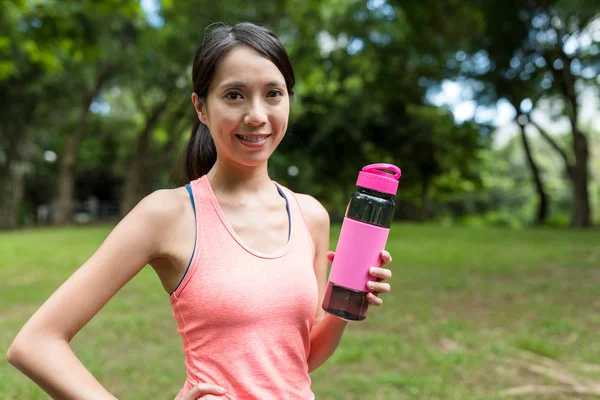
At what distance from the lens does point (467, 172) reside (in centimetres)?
2672

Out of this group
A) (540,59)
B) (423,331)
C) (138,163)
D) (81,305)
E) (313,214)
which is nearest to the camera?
(81,305)

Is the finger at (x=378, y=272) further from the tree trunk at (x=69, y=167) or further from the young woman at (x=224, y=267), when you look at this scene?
the tree trunk at (x=69, y=167)

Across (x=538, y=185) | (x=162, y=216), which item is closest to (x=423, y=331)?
(x=162, y=216)

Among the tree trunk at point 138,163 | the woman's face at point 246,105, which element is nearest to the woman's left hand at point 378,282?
the woman's face at point 246,105

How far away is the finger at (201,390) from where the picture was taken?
1.40 meters

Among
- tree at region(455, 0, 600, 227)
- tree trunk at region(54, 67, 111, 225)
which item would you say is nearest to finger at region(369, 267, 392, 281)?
tree at region(455, 0, 600, 227)

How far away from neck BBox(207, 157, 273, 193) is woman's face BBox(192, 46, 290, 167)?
0.06m

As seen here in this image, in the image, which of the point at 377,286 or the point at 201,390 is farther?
the point at 377,286

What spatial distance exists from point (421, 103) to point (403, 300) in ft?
54.2

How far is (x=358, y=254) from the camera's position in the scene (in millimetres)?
1532

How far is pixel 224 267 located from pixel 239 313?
12cm

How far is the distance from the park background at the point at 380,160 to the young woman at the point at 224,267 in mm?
390

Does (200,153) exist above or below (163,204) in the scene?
above

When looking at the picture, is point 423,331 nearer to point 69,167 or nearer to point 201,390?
point 201,390
